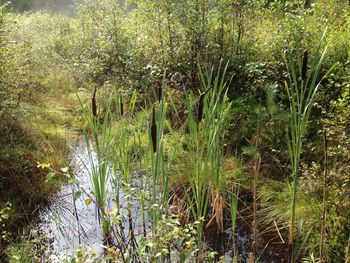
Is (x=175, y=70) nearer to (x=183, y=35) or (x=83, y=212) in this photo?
(x=183, y=35)

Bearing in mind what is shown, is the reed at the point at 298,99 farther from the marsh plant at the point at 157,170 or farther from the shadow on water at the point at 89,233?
the marsh plant at the point at 157,170

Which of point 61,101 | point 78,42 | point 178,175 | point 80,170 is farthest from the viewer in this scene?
point 78,42

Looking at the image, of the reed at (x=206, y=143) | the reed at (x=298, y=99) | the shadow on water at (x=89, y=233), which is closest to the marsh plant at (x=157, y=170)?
the reed at (x=206, y=143)

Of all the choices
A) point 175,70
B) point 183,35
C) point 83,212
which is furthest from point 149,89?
point 83,212

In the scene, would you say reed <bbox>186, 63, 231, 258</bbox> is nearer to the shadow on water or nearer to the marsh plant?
the marsh plant

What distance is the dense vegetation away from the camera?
225 centimetres

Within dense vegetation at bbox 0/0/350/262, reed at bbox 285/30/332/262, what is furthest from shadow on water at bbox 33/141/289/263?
reed at bbox 285/30/332/262

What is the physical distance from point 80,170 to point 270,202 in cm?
216

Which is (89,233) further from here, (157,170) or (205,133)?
(205,133)

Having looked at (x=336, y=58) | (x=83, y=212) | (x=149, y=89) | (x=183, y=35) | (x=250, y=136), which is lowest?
(x=83, y=212)

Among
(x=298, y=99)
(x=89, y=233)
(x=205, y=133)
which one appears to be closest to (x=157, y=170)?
(x=205, y=133)

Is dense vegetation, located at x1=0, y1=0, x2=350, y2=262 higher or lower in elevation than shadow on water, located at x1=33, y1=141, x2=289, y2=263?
higher

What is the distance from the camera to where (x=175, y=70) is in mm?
5516

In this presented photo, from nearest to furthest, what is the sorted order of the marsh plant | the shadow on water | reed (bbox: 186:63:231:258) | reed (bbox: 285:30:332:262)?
reed (bbox: 285:30:332:262) → the marsh plant → reed (bbox: 186:63:231:258) → the shadow on water
